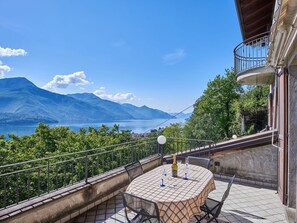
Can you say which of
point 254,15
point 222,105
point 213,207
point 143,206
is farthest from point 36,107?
point 143,206

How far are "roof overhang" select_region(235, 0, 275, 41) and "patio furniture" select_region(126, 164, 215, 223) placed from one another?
5834 millimetres

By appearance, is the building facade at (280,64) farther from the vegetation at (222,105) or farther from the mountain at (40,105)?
the mountain at (40,105)

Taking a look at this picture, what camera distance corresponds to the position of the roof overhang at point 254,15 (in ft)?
23.4

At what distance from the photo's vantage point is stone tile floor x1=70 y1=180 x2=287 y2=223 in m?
3.80

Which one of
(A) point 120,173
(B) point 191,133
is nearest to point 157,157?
(A) point 120,173

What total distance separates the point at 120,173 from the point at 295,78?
3912 mm

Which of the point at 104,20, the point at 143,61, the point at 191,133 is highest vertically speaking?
the point at 143,61

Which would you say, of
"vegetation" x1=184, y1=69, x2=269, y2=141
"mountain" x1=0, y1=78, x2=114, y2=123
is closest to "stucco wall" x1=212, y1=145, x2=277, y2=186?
"vegetation" x1=184, y1=69, x2=269, y2=141

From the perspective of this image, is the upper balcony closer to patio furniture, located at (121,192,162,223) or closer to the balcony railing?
the balcony railing

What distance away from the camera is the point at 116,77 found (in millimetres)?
43438

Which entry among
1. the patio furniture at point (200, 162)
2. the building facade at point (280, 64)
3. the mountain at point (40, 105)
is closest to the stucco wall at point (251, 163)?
the building facade at point (280, 64)

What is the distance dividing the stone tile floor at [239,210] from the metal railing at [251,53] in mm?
3838

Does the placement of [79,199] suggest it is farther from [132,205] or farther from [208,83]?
[208,83]

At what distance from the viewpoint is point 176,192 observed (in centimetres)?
294
